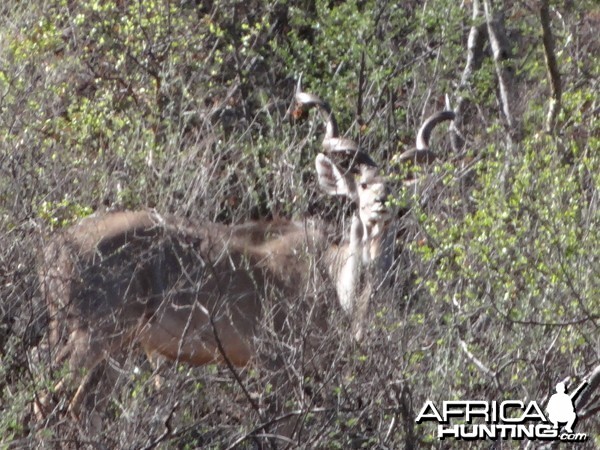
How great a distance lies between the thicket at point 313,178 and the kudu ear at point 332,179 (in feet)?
0.59

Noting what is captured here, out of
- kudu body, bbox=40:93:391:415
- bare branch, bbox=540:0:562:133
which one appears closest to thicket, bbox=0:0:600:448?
bare branch, bbox=540:0:562:133

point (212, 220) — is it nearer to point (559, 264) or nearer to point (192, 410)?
point (192, 410)

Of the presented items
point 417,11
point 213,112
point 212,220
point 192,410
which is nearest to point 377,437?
point 192,410

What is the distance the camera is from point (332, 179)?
30.3 ft

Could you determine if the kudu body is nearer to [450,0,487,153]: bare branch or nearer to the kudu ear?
the kudu ear

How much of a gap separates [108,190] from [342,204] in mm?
1415

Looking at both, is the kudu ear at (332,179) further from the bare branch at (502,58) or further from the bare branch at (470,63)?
the bare branch at (502,58)

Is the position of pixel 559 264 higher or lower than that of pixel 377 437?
higher

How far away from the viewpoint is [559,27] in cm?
1208
